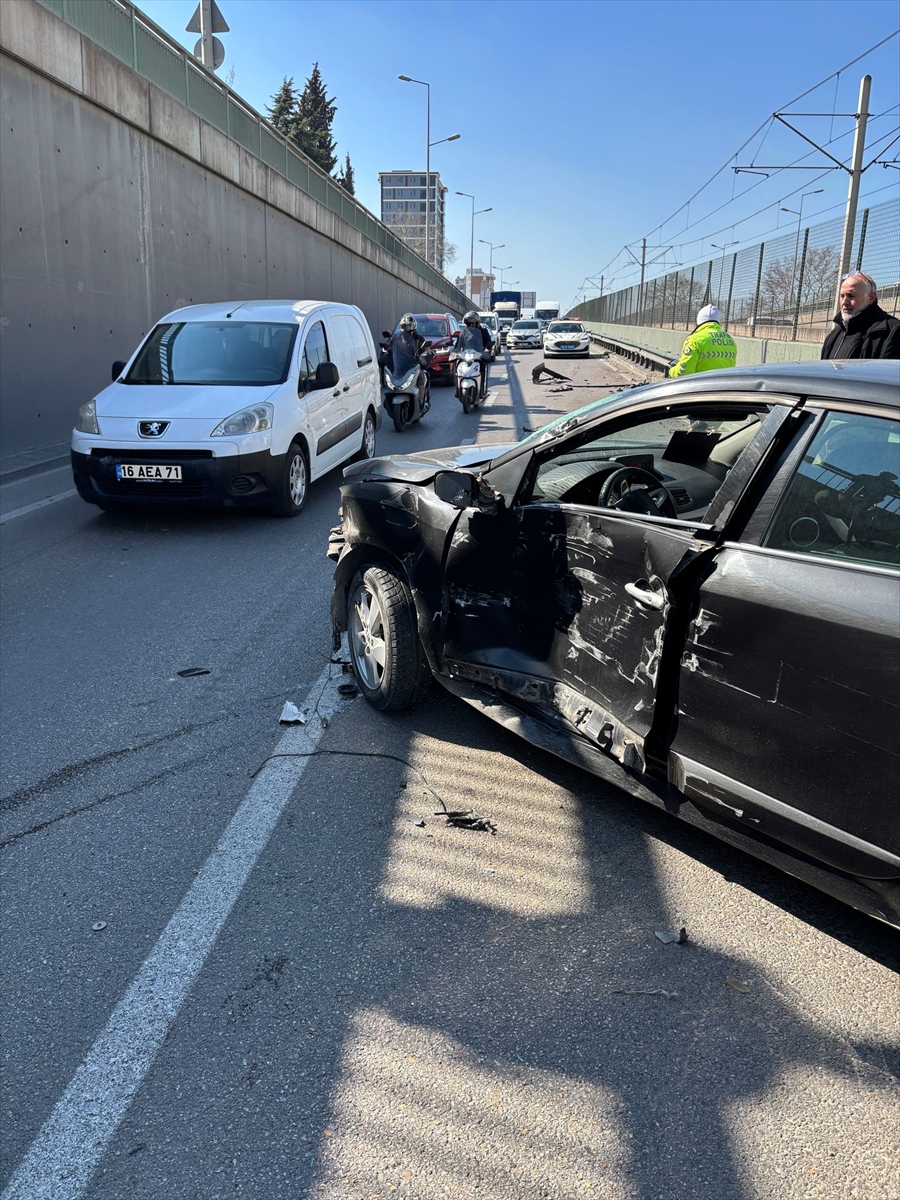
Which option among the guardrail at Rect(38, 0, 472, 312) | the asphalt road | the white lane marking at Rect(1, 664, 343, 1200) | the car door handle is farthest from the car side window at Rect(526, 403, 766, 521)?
the guardrail at Rect(38, 0, 472, 312)

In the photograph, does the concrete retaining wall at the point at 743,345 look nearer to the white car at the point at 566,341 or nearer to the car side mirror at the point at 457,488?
the car side mirror at the point at 457,488

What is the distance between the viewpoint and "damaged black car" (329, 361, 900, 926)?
92.7 inches

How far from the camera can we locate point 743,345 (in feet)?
65.1

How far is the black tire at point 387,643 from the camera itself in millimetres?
4070

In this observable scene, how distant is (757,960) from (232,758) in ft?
7.26

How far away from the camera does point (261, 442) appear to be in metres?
7.76

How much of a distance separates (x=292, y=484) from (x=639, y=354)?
84.4 feet

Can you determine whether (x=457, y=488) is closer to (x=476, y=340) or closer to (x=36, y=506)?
(x=36, y=506)

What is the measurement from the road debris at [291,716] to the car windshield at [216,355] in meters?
4.72

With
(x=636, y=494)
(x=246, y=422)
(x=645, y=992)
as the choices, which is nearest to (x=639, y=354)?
(x=246, y=422)

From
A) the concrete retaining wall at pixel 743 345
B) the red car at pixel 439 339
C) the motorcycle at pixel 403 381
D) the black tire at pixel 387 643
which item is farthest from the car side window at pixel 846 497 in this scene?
the red car at pixel 439 339

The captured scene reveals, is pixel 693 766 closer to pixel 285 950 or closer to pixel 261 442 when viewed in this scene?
pixel 285 950

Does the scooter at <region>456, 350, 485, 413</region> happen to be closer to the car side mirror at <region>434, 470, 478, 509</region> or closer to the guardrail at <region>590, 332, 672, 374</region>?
the guardrail at <region>590, 332, 672, 374</region>

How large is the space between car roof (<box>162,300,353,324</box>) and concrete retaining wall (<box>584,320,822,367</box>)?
4.38 metres
